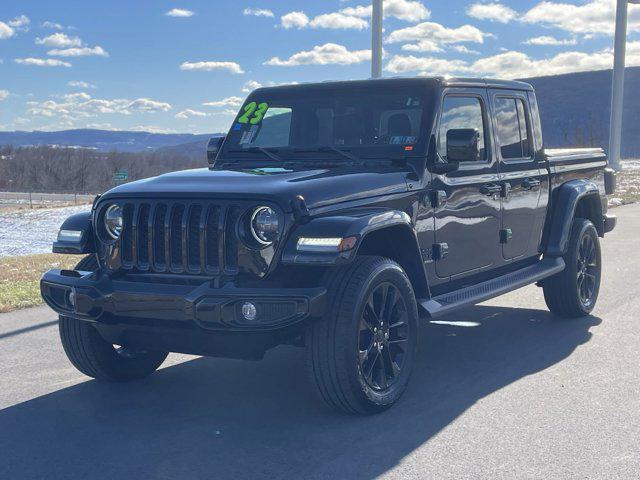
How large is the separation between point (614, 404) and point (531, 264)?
88.2 inches

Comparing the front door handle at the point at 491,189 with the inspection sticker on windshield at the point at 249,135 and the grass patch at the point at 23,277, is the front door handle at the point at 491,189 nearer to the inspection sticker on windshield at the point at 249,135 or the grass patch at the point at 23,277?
the inspection sticker on windshield at the point at 249,135

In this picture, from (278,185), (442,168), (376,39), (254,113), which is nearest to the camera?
(278,185)

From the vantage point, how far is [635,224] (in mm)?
16000

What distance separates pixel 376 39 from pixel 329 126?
823 centimetres

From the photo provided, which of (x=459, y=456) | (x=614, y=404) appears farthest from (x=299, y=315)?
(x=614, y=404)

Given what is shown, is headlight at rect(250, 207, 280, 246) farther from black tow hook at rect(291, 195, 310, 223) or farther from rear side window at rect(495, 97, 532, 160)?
rear side window at rect(495, 97, 532, 160)

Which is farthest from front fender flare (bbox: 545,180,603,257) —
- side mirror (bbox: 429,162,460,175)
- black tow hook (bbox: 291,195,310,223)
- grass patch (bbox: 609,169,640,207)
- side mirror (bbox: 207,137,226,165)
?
grass patch (bbox: 609,169,640,207)

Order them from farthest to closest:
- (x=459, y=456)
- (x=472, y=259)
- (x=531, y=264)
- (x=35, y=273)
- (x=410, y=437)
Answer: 1. (x=35, y=273)
2. (x=531, y=264)
3. (x=472, y=259)
4. (x=410, y=437)
5. (x=459, y=456)

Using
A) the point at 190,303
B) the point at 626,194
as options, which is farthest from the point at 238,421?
the point at 626,194

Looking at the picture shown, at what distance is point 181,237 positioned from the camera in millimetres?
4543

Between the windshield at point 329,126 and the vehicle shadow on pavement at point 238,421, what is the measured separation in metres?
1.45

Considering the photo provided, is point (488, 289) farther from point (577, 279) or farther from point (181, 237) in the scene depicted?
point (181, 237)

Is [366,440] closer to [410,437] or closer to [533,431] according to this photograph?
[410,437]

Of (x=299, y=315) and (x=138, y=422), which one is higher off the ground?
A: (x=299, y=315)
